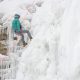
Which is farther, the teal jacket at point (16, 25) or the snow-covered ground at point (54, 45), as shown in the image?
the teal jacket at point (16, 25)

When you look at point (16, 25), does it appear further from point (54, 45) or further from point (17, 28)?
point (54, 45)

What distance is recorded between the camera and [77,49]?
5797 millimetres

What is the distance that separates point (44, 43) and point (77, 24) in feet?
4.54

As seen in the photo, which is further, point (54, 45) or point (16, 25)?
point (16, 25)

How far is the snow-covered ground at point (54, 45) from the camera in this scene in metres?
5.99

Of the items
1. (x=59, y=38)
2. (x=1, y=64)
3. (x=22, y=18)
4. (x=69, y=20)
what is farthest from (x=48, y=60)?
(x=22, y=18)

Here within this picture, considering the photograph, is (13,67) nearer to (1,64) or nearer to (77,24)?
(1,64)

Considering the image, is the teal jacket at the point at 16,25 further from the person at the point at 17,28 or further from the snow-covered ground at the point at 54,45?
the snow-covered ground at the point at 54,45

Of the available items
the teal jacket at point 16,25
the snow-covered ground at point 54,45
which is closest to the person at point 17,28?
the teal jacket at point 16,25

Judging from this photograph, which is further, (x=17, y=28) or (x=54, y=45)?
(x=17, y=28)

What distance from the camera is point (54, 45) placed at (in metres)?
7.05

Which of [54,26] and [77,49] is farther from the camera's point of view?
[54,26]

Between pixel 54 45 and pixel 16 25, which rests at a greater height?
pixel 16 25

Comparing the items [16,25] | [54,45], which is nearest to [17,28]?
[16,25]
